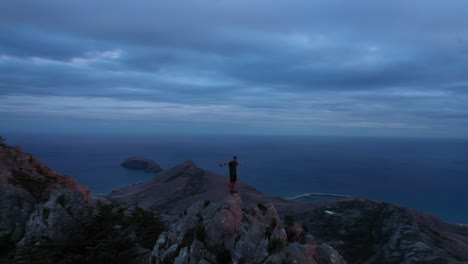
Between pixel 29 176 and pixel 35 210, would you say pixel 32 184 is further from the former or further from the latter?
pixel 35 210

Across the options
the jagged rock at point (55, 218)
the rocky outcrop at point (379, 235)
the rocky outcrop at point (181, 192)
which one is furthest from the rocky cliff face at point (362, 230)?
the jagged rock at point (55, 218)

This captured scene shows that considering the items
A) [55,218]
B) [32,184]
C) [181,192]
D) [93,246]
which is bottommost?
[181,192]

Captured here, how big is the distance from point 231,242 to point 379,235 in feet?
130

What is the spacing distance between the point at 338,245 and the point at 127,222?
1317 inches

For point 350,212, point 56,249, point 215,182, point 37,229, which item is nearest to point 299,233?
point 56,249

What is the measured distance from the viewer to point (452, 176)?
166 meters

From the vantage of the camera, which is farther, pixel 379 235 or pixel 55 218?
pixel 379 235

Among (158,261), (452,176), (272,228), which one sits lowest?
(452,176)

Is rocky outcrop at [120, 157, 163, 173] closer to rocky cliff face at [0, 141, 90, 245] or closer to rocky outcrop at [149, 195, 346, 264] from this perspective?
rocky cliff face at [0, 141, 90, 245]

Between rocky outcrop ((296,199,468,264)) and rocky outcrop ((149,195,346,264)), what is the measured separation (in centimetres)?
2825

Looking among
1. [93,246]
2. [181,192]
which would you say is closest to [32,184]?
[93,246]

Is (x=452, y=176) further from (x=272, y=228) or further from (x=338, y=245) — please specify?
(x=272, y=228)

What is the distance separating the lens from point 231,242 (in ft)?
41.4

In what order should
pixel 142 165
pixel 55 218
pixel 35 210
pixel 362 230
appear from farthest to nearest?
pixel 142 165, pixel 362 230, pixel 35 210, pixel 55 218
